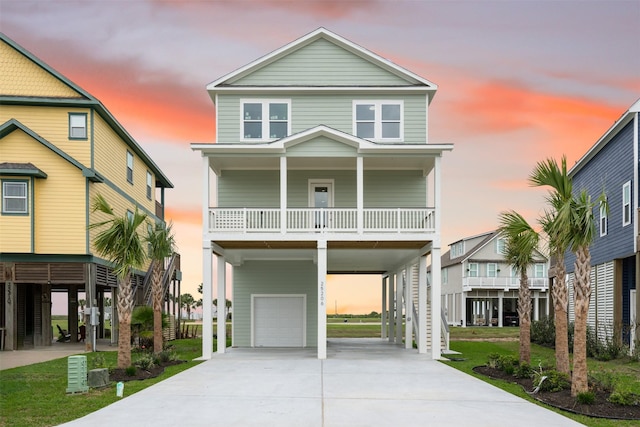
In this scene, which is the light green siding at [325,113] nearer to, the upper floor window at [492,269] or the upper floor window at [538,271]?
the upper floor window at [492,269]

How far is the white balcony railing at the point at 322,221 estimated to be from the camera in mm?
23469

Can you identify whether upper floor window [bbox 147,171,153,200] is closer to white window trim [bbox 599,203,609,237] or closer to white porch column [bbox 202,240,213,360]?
white porch column [bbox 202,240,213,360]

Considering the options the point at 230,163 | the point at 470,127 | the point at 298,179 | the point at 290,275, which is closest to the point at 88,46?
the point at 230,163

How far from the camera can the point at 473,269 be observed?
189 ft

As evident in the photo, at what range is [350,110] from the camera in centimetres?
2747

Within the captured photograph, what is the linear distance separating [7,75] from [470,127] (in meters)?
20.3

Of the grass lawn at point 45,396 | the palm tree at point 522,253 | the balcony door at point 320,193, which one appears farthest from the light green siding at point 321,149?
the grass lawn at point 45,396

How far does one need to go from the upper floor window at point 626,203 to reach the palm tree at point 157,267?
17.4 meters

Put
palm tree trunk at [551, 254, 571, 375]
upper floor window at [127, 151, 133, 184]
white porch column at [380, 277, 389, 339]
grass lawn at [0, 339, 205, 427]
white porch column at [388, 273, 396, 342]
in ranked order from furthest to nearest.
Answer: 1. white porch column at [380, 277, 389, 339]
2. upper floor window at [127, 151, 133, 184]
3. white porch column at [388, 273, 396, 342]
4. palm tree trunk at [551, 254, 571, 375]
5. grass lawn at [0, 339, 205, 427]

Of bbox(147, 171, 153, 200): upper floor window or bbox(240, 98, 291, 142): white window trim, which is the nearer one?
bbox(240, 98, 291, 142): white window trim

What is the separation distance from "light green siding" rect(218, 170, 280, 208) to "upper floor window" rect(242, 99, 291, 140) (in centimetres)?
170

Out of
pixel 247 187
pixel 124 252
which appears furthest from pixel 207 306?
pixel 247 187

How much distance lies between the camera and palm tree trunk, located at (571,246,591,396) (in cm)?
1363

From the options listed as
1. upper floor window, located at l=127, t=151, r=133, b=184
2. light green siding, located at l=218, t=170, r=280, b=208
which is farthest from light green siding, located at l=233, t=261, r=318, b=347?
upper floor window, located at l=127, t=151, r=133, b=184
